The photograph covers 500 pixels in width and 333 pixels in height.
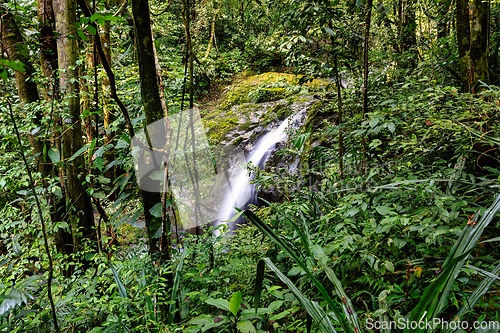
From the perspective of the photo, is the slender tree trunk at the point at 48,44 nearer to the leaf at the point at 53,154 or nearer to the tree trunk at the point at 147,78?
the leaf at the point at 53,154

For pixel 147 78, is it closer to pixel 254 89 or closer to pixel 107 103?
pixel 107 103

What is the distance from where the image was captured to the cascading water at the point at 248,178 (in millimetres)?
5285

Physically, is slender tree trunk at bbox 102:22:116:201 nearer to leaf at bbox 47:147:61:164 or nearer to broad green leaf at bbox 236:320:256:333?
leaf at bbox 47:147:61:164

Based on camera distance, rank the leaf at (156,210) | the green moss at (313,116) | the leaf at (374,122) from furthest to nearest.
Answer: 1. the green moss at (313,116)
2. the leaf at (374,122)
3. the leaf at (156,210)

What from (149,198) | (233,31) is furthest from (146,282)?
(233,31)

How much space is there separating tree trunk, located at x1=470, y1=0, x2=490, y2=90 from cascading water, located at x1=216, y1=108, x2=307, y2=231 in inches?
125

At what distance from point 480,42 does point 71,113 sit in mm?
4118

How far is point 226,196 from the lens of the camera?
565 cm

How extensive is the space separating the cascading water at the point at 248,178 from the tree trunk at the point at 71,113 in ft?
9.54

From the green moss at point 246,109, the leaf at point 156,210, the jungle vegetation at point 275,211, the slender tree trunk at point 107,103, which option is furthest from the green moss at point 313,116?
the leaf at point 156,210

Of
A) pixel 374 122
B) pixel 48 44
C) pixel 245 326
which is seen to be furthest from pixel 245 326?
pixel 48 44

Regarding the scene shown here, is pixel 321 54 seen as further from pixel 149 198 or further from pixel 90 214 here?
pixel 90 214

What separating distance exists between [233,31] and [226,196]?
349 inches

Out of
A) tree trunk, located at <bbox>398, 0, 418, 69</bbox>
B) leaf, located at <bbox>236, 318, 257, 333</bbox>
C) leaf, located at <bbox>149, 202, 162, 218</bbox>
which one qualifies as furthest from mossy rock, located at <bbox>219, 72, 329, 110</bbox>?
leaf, located at <bbox>236, 318, 257, 333</bbox>
